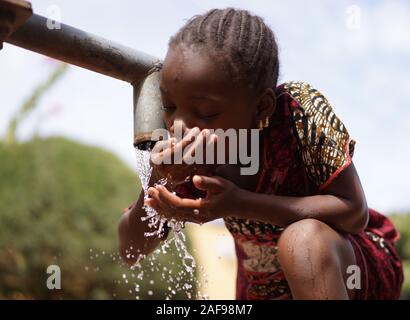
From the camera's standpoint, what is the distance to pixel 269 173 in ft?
6.91

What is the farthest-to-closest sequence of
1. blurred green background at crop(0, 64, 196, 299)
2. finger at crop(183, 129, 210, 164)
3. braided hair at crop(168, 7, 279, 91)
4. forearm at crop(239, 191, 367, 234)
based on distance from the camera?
blurred green background at crop(0, 64, 196, 299), braided hair at crop(168, 7, 279, 91), forearm at crop(239, 191, 367, 234), finger at crop(183, 129, 210, 164)

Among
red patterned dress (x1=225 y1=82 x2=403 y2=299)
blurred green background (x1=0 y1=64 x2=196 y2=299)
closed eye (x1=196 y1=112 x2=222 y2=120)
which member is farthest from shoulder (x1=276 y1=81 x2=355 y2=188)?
blurred green background (x1=0 y1=64 x2=196 y2=299)

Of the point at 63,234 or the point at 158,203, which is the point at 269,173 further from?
the point at 63,234

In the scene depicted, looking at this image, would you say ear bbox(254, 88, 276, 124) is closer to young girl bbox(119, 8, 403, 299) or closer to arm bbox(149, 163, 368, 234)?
young girl bbox(119, 8, 403, 299)

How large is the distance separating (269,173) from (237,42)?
0.44m

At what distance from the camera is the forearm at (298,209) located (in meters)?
1.78

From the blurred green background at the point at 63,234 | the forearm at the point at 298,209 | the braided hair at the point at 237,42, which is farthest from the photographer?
the blurred green background at the point at 63,234

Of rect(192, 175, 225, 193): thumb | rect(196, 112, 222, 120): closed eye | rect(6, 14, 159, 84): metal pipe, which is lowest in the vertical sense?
rect(192, 175, 225, 193): thumb

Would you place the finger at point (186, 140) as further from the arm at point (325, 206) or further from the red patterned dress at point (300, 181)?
the red patterned dress at point (300, 181)

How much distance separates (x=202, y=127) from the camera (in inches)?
70.8

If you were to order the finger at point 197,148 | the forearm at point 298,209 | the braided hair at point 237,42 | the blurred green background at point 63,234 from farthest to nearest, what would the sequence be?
the blurred green background at point 63,234 → the braided hair at point 237,42 → the forearm at point 298,209 → the finger at point 197,148

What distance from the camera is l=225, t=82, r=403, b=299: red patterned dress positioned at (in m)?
1.96

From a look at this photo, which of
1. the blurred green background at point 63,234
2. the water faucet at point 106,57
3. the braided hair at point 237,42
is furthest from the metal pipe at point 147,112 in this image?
the blurred green background at point 63,234

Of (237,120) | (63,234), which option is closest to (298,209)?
(237,120)
